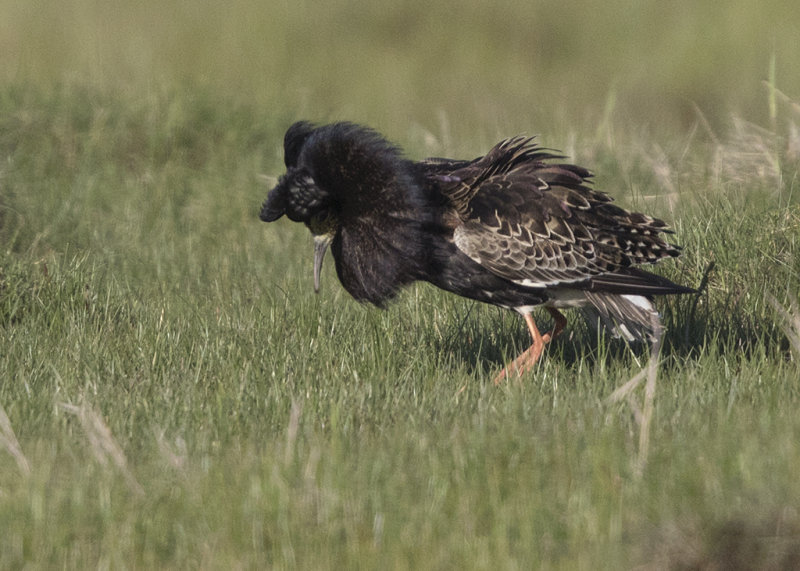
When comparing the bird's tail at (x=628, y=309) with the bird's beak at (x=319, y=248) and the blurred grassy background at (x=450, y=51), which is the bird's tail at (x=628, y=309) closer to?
the bird's beak at (x=319, y=248)

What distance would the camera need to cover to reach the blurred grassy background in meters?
13.3

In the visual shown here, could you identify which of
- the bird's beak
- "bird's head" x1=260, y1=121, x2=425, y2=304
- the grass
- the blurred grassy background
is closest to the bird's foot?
the grass

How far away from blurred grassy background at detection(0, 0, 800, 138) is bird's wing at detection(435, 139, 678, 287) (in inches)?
268

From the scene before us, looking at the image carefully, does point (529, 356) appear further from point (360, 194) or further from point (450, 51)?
point (450, 51)

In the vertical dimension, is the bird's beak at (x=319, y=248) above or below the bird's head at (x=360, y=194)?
below

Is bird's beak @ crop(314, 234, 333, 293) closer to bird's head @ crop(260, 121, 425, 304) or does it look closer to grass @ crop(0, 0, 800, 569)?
bird's head @ crop(260, 121, 425, 304)

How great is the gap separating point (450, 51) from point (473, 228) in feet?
31.6

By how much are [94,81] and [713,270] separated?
647 centimetres

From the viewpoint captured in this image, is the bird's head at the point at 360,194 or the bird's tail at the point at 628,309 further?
the bird's tail at the point at 628,309

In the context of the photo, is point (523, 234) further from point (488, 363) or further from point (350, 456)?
point (350, 456)

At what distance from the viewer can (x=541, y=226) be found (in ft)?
18.0

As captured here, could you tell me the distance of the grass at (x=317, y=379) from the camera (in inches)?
140

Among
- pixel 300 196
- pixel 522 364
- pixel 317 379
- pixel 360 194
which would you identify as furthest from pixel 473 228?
pixel 317 379

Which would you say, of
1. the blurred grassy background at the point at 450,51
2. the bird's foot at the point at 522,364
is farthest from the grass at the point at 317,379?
the blurred grassy background at the point at 450,51
